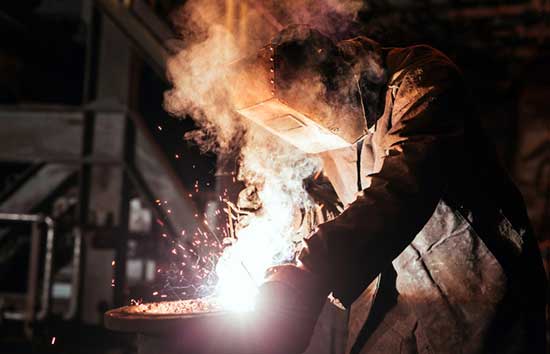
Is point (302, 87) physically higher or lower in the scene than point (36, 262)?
higher

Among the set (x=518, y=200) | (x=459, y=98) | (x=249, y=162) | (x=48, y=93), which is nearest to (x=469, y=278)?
(x=518, y=200)

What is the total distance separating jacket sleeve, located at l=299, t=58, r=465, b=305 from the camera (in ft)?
5.67

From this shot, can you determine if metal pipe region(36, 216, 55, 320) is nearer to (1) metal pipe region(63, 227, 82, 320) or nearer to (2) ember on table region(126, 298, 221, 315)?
(1) metal pipe region(63, 227, 82, 320)

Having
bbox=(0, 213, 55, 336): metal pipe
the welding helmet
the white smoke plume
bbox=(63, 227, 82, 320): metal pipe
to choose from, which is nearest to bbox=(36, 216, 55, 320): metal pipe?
bbox=(0, 213, 55, 336): metal pipe

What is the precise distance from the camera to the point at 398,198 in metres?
1.79

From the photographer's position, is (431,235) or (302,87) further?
(431,235)

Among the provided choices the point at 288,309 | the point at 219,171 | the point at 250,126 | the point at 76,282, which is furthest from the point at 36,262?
the point at 288,309

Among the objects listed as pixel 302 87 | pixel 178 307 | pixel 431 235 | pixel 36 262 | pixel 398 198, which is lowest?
pixel 36 262

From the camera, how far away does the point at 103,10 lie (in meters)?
5.59

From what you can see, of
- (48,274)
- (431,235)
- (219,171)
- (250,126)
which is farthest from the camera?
(48,274)

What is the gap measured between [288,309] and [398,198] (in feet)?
1.69

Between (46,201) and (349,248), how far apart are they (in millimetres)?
5089

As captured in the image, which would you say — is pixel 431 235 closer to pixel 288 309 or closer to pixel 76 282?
pixel 288 309

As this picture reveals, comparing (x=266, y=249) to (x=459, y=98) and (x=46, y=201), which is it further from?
(x=46, y=201)
